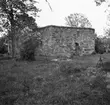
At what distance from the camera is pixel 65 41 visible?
68.5ft

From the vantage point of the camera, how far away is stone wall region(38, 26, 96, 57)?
20.2m

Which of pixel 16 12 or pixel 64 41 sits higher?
pixel 16 12

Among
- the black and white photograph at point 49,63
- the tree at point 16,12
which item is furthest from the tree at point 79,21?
the tree at point 16,12

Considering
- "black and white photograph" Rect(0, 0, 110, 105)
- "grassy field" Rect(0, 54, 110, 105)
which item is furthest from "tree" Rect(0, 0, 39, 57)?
"grassy field" Rect(0, 54, 110, 105)

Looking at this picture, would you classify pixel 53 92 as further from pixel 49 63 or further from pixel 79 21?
pixel 79 21

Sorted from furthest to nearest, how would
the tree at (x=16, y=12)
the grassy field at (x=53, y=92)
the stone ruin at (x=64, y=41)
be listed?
the stone ruin at (x=64, y=41)
the tree at (x=16, y=12)
the grassy field at (x=53, y=92)

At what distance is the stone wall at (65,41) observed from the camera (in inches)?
794

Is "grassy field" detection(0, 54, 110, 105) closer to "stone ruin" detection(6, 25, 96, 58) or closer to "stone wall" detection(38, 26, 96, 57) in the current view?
"stone ruin" detection(6, 25, 96, 58)

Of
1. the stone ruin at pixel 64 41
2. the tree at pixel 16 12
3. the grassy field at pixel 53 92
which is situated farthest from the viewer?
the stone ruin at pixel 64 41

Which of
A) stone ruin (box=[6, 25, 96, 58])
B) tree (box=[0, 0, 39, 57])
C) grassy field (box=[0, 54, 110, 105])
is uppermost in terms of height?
tree (box=[0, 0, 39, 57])

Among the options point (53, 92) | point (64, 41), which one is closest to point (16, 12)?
point (64, 41)

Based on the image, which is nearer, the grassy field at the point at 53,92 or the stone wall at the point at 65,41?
the grassy field at the point at 53,92

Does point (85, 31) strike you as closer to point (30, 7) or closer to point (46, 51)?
point (46, 51)

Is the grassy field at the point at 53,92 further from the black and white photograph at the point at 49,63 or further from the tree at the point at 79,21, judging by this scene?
the tree at the point at 79,21
